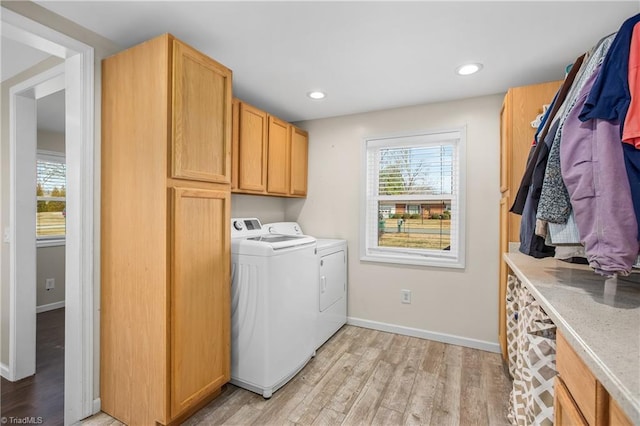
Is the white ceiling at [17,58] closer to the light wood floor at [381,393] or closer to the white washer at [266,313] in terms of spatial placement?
the white washer at [266,313]

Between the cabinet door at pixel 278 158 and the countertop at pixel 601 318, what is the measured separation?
2094 mm

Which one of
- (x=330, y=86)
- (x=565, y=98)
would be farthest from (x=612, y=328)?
(x=330, y=86)

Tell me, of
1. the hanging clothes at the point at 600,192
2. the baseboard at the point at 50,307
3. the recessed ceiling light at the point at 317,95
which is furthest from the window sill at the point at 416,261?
the baseboard at the point at 50,307

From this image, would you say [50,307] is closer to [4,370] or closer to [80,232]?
[4,370]

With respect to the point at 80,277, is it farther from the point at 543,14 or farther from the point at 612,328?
the point at 543,14

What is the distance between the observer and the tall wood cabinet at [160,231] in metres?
1.57

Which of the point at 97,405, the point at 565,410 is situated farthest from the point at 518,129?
the point at 97,405

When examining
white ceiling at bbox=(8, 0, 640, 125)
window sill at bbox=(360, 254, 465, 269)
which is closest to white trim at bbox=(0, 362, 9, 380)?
white ceiling at bbox=(8, 0, 640, 125)

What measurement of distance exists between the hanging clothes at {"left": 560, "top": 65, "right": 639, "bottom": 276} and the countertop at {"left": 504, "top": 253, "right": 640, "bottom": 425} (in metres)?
0.14

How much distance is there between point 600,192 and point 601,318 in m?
0.35

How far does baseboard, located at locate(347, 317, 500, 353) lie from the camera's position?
8.62 feet

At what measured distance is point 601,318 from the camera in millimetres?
833

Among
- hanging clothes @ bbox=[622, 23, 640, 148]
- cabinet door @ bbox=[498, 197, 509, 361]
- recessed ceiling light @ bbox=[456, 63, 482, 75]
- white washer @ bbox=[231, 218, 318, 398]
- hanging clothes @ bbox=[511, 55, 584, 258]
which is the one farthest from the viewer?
cabinet door @ bbox=[498, 197, 509, 361]

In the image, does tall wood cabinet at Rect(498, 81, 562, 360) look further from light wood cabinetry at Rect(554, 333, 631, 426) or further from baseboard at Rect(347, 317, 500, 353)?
light wood cabinetry at Rect(554, 333, 631, 426)
